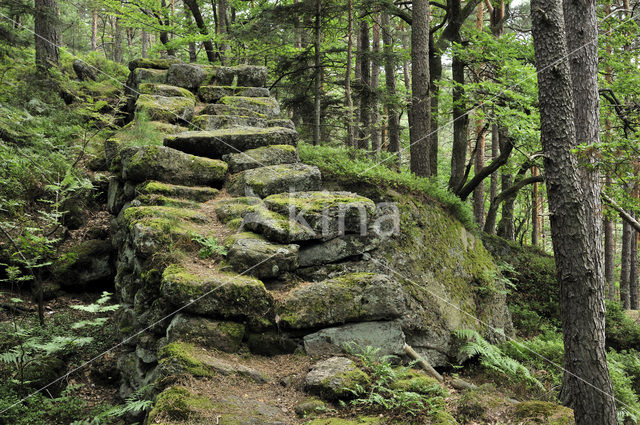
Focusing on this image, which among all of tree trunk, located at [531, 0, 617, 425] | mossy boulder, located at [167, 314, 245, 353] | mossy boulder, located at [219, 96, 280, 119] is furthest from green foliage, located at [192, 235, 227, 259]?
mossy boulder, located at [219, 96, 280, 119]

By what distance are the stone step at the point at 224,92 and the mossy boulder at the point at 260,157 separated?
12.4 ft

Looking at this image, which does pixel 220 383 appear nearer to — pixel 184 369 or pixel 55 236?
pixel 184 369

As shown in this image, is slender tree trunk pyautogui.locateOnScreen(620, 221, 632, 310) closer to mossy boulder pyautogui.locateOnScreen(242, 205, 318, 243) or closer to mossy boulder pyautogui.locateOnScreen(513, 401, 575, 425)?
mossy boulder pyautogui.locateOnScreen(513, 401, 575, 425)

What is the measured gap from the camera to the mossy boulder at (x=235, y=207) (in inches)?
269

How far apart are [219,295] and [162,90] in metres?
7.88

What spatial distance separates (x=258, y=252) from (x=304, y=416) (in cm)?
238

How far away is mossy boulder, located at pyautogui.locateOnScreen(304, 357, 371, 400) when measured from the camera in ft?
14.2

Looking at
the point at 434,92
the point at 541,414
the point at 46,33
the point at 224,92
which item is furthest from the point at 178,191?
the point at 46,33

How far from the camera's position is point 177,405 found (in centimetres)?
367

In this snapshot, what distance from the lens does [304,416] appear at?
13.3ft

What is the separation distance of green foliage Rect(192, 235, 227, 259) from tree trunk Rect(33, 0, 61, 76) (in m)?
9.84

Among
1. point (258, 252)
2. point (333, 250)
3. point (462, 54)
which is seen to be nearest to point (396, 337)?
point (333, 250)

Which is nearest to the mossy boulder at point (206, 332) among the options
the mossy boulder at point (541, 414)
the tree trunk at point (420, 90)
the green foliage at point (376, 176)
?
the mossy boulder at point (541, 414)

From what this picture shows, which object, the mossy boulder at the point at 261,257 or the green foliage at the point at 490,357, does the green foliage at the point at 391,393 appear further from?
the green foliage at the point at 490,357
